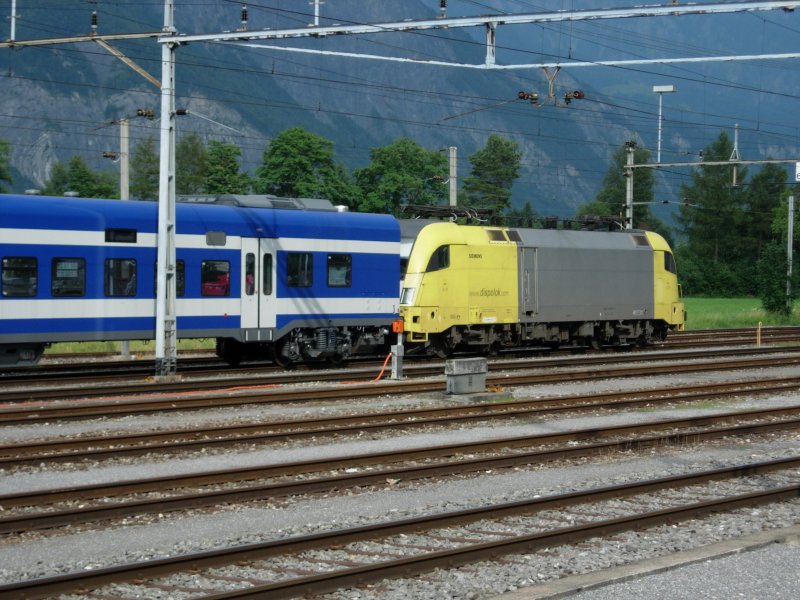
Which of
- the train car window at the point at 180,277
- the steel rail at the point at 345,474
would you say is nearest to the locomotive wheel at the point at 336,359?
the train car window at the point at 180,277

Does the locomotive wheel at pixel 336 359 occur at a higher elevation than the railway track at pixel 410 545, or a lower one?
higher

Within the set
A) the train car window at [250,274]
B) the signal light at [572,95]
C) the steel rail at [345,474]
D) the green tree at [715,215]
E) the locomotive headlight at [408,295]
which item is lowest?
the steel rail at [345,474]

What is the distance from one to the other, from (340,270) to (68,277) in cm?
675

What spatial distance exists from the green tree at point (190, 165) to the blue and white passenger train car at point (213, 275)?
87.2 metres

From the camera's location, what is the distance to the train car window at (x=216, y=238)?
23.5 metres

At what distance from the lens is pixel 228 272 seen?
23797mm

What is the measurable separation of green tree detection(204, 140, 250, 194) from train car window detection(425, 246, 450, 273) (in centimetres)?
5881

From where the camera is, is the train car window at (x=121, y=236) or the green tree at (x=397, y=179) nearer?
the train car window at (x=121, y=236)

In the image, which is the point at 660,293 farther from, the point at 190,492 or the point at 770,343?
the point at 190,492

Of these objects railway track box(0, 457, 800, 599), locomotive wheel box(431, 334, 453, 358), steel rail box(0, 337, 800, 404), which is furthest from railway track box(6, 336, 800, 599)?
locomotive wheel box(431, 334, 453, 358)

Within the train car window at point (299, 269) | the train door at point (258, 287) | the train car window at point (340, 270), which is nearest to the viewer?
the train door at point (258, 287)

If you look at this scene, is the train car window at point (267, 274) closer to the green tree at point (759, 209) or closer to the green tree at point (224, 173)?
the green tree at point (224, 173)

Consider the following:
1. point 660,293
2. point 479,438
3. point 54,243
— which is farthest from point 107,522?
point 660,293

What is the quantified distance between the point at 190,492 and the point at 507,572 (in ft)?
14.3
